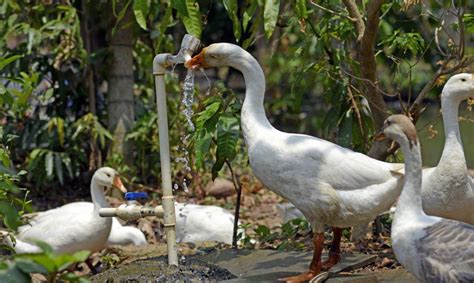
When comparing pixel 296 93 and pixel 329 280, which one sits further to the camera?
pixel 296 93

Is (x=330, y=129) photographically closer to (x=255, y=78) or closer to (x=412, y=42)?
(x=412, y=42)

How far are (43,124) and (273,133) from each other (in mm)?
4501

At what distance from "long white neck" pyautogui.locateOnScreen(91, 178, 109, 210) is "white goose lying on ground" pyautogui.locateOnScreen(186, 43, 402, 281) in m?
2.31

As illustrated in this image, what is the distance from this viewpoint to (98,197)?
7246 mm

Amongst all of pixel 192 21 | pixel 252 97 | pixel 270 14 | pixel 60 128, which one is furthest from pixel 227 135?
pixel 60 128

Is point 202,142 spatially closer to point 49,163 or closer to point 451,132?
point 451,132

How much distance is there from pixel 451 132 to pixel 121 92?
434cm

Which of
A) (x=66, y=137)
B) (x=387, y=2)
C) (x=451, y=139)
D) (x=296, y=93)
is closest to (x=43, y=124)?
(x=66, y=137)

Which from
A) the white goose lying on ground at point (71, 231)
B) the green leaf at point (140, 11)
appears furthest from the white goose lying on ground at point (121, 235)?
the green leaf at point (140, 11)

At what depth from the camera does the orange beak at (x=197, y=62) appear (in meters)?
5.38

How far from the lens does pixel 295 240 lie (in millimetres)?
6660

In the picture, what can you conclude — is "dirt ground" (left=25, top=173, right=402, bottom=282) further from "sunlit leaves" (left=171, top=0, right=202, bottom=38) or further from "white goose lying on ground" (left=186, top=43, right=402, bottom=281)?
"sunlit leaves" (left=171, top=0, right=202, bottom=38)

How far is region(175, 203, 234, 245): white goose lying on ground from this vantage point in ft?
24.8

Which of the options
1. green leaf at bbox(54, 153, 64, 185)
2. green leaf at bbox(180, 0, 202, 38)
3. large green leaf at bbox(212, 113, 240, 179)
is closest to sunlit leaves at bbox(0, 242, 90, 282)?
green leaf at bbox(180, 0, 202, 38)
